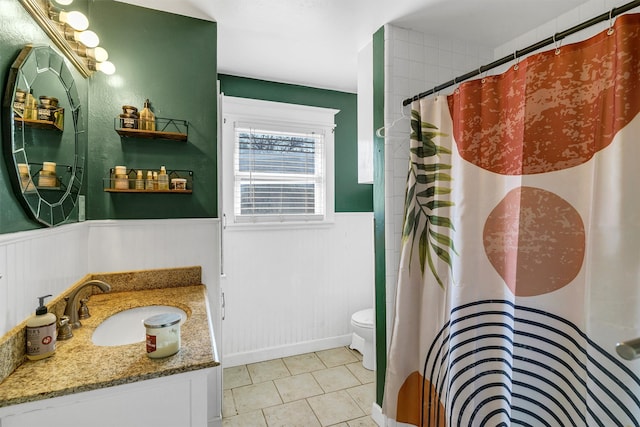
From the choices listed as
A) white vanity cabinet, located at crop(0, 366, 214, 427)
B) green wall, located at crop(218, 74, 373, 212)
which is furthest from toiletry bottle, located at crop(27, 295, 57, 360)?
green wall, located at crop(218, 74, 373, 212)

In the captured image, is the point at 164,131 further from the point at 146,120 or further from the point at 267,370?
the point at 267,370

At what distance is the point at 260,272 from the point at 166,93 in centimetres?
152

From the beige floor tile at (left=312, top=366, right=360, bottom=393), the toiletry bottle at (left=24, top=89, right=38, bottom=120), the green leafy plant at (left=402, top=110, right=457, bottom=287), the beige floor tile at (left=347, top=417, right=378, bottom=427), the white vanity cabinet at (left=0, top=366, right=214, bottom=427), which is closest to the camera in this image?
the white vanity cabinet at (left=0, top=366, right=214, bottom=427)

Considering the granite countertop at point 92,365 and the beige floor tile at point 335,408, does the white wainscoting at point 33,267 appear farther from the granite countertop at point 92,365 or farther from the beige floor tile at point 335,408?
the beige floor tile at point 335,408

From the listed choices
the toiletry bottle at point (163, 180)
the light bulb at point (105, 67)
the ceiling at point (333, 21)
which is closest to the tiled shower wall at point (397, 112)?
the ceiling at point (333, 21)

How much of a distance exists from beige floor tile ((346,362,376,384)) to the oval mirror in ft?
7.14

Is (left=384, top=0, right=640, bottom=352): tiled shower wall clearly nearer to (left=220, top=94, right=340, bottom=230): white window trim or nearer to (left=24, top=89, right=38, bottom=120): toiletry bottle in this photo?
(left=220, top=94, right=340, bottom=230): white window trim

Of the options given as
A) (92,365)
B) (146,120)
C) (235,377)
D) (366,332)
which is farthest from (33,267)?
(366,332)

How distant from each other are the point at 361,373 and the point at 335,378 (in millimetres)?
222

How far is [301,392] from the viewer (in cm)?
225

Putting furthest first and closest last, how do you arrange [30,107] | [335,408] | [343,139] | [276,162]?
[343,139], [276,162], [335,408], [30,107]

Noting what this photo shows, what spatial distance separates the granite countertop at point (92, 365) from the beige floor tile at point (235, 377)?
1.36 metres

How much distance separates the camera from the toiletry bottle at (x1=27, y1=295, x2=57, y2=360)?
984 mm

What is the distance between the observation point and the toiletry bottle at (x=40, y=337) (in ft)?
3.23
